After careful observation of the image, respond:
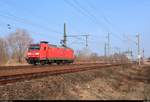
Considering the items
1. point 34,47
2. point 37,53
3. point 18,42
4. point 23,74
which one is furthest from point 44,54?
point 18,42

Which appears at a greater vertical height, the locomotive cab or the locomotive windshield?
the locomotive windshield

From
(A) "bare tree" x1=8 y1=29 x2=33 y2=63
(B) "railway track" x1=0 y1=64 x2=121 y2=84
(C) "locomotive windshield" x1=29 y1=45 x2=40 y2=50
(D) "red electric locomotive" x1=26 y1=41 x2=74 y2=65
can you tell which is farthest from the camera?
(A) "bare tree" x1=8 y1=29 x2=33 y2=63

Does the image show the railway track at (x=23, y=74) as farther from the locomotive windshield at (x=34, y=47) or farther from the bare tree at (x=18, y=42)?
the bare tree at (x=18, y=42)

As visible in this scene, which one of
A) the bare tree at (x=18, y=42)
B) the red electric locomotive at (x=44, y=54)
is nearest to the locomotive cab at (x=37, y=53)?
the red electric locomotive at (x=44, y=54)

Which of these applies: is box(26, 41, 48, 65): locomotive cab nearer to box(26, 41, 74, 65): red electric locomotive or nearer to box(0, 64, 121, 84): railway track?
box(26, 41, 74, 65): red electric locomotive

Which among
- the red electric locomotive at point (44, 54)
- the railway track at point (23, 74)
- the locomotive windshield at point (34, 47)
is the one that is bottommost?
the railway track at point (23, 74)

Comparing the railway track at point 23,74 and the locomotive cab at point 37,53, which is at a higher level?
the locomotive cab at point 37,53

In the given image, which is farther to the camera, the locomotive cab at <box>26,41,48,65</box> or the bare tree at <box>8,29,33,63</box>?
the bare tree at <box>8,29,33,63</box>

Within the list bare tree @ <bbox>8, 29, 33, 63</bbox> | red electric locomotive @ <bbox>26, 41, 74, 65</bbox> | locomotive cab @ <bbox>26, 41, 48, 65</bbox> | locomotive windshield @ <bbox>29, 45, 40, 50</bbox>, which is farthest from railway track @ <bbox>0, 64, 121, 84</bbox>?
bare tree @ <bbox>8, 29, 33, 63</bbox>

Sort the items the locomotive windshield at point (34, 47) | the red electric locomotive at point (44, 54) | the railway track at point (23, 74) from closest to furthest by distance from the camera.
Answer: the railway track at point (23, 74), the red electric locomotive at point (44, 54), the locomotive windshield at point (34, 47)

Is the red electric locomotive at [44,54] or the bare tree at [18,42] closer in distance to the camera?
the red electric locomotive at [44,54]

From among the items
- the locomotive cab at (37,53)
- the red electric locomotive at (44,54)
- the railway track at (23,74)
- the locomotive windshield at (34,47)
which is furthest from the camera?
the locomotive windshield at (34,47)

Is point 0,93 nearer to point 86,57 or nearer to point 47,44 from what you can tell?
point 47,44

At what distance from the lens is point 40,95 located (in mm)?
14734
